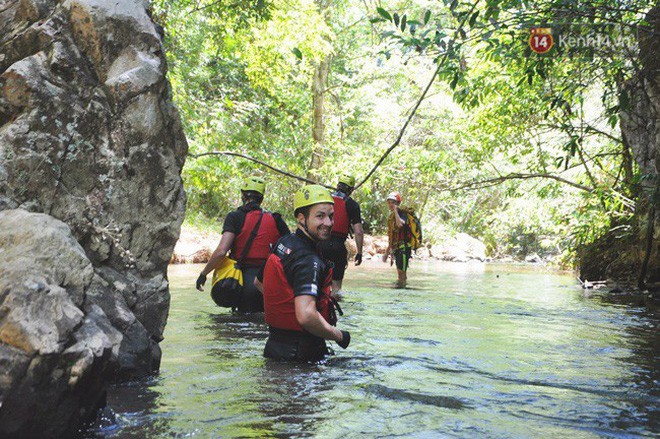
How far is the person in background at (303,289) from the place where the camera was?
5.22 meters

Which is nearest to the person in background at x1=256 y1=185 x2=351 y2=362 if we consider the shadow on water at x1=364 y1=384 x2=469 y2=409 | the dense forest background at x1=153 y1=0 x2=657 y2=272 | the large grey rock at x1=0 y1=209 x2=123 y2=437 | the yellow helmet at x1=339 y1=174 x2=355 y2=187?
the shadow on water at x1=364 y1=384 x2=469 y2=409

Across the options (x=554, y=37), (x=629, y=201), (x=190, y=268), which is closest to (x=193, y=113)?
(x=190, y=268)

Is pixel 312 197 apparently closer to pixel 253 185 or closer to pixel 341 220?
pixel 253 185

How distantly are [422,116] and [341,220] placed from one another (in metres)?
20.1

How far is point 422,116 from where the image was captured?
98.8 feet

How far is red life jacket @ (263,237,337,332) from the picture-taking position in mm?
5504

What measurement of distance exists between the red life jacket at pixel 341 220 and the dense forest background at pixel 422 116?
2.05 feet

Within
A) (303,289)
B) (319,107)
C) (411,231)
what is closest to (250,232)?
(303,289)

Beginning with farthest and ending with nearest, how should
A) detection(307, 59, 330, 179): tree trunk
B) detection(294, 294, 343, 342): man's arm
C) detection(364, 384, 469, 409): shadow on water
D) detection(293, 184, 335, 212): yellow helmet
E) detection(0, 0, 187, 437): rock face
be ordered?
detection(307, 59, 330, 179): tree trunk
detection(293, 184, 335, 212): yellow helmet
detection(294, 294, 343, 342): man's arm
detection(364, 384, 469, 409): shadow on water
detection(0, 0, 187, 437): rock face

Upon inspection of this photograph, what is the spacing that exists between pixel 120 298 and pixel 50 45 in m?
1.76

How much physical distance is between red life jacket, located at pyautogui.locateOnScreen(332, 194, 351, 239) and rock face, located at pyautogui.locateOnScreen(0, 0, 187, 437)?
542 centimetres

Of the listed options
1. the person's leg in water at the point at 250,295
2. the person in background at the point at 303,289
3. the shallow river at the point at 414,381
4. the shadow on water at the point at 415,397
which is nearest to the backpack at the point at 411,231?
the shallow river at the point at 414,381

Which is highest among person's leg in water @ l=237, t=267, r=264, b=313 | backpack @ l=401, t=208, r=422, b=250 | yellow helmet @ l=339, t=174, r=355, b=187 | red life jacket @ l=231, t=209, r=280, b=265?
yellow helmet @ l=339, t=174, r=355, b=187

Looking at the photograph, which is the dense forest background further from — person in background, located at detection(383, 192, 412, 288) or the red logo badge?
person in background, located at detection(383, 192, 412, 288)
